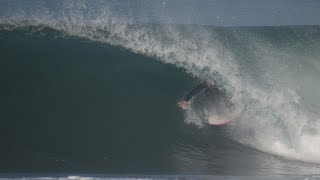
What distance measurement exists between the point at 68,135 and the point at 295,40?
7.18 meters

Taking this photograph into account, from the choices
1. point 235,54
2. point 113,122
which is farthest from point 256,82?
point 113,122

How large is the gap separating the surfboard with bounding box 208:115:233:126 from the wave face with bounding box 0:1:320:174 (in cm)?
12

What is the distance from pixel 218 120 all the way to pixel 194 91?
82 centimetres

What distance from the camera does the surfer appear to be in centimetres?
835

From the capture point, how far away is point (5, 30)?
10477 mm

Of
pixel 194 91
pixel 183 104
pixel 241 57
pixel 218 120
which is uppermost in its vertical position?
pixel 241 57

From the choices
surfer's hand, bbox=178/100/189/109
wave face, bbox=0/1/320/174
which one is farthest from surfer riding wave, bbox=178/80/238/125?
wave face, bbox=0/1/320/174

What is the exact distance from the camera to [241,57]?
10750mm

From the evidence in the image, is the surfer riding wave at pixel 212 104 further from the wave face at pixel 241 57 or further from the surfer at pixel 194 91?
the wave face at pixel 241 57

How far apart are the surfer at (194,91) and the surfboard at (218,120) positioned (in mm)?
599

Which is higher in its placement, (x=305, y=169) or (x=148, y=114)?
(x=148, y=114)

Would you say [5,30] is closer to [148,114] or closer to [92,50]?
[92,50]

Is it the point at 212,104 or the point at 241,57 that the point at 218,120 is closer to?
the point at 212,104

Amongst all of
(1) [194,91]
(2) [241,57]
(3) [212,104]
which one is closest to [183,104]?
(1) [194,91]
